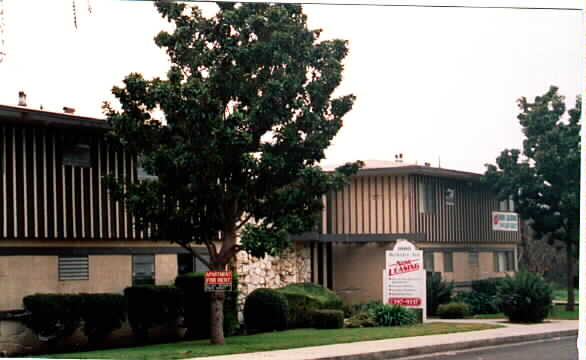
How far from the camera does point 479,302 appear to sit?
32188 mm

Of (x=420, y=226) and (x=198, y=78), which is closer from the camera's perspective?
(x=198, y=78)

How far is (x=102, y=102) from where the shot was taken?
65.3 feet

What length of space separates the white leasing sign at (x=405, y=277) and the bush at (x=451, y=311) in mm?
3717

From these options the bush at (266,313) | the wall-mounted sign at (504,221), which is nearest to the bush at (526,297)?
the bush at (266,313)

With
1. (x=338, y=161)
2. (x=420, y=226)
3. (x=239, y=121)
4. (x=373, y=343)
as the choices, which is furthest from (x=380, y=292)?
(x=239, y=121)

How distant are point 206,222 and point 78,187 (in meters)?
3.33

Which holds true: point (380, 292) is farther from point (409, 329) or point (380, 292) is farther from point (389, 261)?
point (409, 329)

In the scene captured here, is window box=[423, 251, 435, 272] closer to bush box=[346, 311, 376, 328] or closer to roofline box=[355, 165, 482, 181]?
roofline box=[355, 165, 482, 181]

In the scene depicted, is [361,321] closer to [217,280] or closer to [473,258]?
[217,280]

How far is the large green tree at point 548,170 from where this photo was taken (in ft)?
101

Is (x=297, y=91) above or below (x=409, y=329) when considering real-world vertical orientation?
above

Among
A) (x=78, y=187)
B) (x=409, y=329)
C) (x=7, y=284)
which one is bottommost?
(x=409, y=329)

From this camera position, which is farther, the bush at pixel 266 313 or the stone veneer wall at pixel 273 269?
the stone veneer wall at pixel 273 269

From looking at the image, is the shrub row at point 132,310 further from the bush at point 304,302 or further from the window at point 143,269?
the bush at point 304,302
